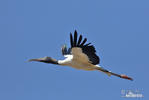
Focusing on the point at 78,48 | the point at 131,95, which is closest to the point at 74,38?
the point at 78,48

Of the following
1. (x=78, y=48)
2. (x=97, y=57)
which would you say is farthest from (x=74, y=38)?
(x=97, y=57)

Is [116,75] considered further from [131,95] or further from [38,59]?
[38,59]

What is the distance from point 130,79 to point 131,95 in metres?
1.67

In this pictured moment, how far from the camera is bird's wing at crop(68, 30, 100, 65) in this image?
17275 millimetres

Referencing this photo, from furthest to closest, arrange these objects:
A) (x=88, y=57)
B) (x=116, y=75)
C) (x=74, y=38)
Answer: (x=116, y=75)
(x=88, y=57)
(x=74, y=38)

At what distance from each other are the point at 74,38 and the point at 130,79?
431cm

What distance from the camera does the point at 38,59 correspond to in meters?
20.3

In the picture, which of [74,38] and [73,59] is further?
[73,59]

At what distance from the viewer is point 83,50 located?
1795 cm

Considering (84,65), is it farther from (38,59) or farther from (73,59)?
(38,59)

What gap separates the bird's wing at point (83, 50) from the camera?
1727cm

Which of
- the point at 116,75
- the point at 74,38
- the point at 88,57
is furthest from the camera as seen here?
the point at 116,75

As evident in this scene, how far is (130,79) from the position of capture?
66.5ft

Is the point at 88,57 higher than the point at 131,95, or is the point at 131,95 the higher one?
the point at 88,57
